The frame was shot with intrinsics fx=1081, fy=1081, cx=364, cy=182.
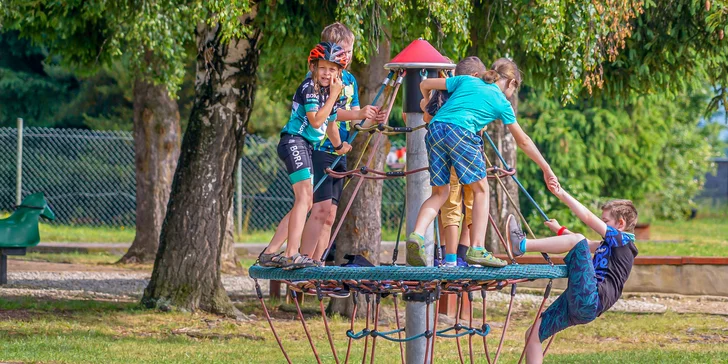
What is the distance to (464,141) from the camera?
18.5ft

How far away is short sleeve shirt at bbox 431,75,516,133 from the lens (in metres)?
5.66

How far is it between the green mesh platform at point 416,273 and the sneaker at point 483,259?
45mm

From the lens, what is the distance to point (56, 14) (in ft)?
37.2

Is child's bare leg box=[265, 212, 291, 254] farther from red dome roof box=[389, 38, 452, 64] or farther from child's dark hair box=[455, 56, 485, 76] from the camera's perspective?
child's dark hair box=[455, 56, 485, 76]

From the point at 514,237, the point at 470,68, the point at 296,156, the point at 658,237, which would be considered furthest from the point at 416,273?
the point at 658,237

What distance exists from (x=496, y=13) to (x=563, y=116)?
41.8 feet

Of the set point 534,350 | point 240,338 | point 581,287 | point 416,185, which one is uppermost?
point 416,185

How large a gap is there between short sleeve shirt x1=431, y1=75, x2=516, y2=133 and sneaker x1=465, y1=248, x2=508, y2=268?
67cm

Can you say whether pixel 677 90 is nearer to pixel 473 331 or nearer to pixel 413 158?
pixel 413 158

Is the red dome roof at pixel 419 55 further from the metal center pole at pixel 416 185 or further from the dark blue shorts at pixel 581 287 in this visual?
the dark blue shorts at pixel 581 287

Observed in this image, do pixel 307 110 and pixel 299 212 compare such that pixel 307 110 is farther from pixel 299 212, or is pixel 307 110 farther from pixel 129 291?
pixel 129 291

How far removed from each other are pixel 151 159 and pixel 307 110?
1033cm

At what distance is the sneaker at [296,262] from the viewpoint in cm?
539

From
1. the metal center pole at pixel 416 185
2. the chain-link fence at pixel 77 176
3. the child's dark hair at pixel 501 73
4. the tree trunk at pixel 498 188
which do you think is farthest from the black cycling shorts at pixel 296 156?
the chain-link fence at pixel 77 176
